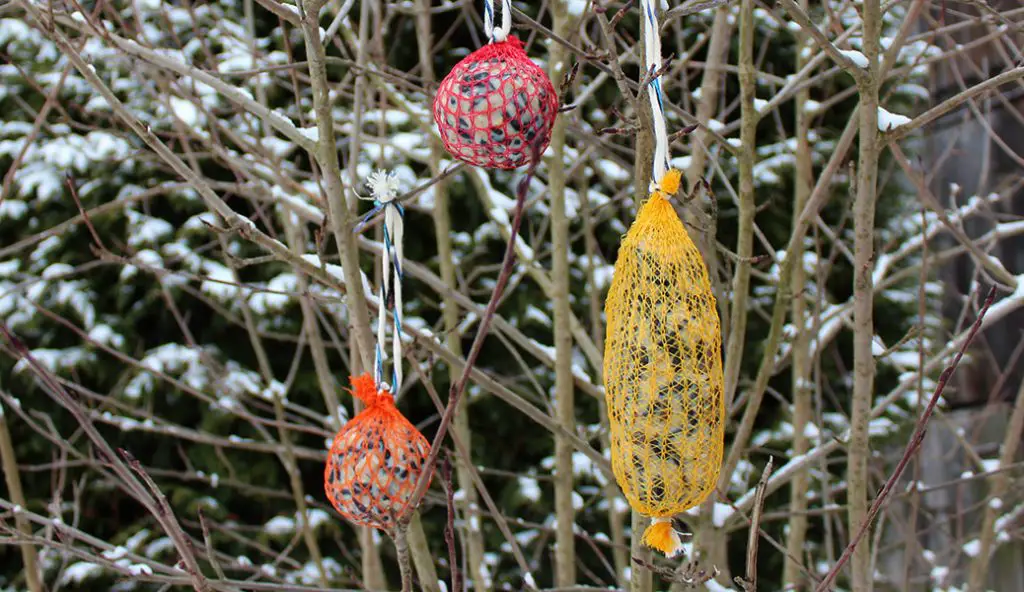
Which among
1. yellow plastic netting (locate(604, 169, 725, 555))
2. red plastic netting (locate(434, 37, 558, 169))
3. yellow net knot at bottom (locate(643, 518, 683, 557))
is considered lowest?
yellow net knot at bottom (locate(643, 518, 683, 557))

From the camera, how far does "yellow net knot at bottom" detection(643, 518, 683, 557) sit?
1.11 m

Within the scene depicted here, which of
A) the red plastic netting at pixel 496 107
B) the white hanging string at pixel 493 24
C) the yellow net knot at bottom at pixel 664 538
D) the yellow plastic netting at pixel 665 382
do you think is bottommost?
the yellow net knot at bottom at pixel 664 538

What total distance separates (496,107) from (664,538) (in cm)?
56

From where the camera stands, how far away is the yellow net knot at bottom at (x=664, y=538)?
111cm

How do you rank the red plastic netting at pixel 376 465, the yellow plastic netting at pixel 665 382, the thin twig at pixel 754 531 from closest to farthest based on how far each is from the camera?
the thin twig at pixel 754 531 → the yellow plastic netting at pixel 665 382 → the red plastic netting at pixel 376 465

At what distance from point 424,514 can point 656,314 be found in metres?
3.14

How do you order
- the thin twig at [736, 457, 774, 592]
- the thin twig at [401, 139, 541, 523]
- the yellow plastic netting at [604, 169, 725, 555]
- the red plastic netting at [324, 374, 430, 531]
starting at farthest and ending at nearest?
1. the red plastic netting at [324, 374, 430, 531]
2. the yellow plastic netting at [604, 169, 725, 555]
3. the thin twig at [736, 457, 774, 592]
4. the thin twig at [401, 139, 541, 523]

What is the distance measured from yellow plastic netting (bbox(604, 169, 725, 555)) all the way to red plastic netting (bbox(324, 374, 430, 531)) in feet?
0.95

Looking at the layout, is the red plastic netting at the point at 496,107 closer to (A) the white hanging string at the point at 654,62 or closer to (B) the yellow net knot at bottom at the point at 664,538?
(A) the white hanging string at the point at 654,62

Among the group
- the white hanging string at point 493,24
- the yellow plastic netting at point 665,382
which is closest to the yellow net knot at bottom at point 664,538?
the yellow plastic netting at point 665,382

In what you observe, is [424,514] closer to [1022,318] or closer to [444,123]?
[444,123]

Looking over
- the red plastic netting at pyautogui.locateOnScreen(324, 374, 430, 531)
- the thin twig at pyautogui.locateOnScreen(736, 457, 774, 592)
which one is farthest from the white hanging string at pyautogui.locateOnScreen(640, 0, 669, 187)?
the red plastic netting at pyautogui.locateOnScreen(324, 374, 430, 531)

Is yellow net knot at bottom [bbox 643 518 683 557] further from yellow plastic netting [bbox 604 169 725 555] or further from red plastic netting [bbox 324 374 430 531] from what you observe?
red plastic netting [bbox 324 374 430 531]

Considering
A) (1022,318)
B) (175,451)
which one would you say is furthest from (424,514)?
(1022,318)
